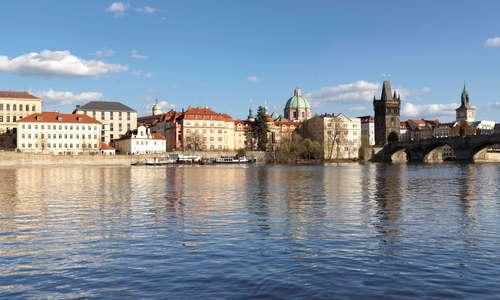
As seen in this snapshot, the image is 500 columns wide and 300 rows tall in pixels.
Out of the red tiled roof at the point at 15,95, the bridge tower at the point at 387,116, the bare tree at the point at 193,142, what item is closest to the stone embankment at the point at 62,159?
the bare tree at the point at 193,142

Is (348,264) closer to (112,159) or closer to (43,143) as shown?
(112,159)

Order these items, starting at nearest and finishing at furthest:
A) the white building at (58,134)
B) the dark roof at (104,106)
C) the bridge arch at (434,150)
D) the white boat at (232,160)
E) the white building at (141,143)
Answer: the white boat at (232,160)
the white building at (58,134)
the bridge arch at (434,150)
the white building at (141,143)
the dark roof at (104,106)

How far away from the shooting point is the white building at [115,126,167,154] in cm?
13262

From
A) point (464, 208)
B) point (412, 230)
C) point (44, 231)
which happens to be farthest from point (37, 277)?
point (464, 208)

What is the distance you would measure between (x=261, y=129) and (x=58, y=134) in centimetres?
5507

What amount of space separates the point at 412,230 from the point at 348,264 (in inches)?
220

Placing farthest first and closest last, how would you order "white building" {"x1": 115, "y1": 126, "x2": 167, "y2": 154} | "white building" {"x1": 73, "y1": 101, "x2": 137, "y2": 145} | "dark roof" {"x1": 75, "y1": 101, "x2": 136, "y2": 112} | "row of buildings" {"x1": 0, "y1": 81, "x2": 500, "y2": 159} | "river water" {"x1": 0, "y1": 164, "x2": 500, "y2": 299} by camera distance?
1. "dark roof" {"x1": 75, "y1": 101, "x2": 136, "y2": 112}
2. "white building" {"x1": 73, "y1": 101, "x2": 137, "y2": 145}
3. "white building" {"x1": 115, "y1": 126, "x2": 167, "y2": 154}
4. "row of buildings" {"x1": 0, "y1": 81, "x2": 500, "y2": 159}
5. "river water" {"x1": 0, "y1": 164, "x2": 500, "y2": 299}

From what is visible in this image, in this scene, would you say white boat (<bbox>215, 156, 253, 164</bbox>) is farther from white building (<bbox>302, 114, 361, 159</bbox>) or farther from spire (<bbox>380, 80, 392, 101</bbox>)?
spire (<bbox>380, 80, 392, 101</bbox>)

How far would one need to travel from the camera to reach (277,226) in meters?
17.0

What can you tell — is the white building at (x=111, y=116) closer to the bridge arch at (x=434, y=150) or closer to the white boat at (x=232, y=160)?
the white boat at (x=232, y=160)

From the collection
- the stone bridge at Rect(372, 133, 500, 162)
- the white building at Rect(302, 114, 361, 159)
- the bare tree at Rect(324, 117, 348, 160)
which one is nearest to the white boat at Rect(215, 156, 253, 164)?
the white building at Rect(302, 114, 361, 159)

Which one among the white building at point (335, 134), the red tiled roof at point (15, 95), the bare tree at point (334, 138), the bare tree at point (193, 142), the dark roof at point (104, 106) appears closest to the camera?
the red tiled roof at point (15, 95)

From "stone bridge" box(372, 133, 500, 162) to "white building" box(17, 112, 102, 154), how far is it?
86.4 metres

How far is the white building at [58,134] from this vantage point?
123m
